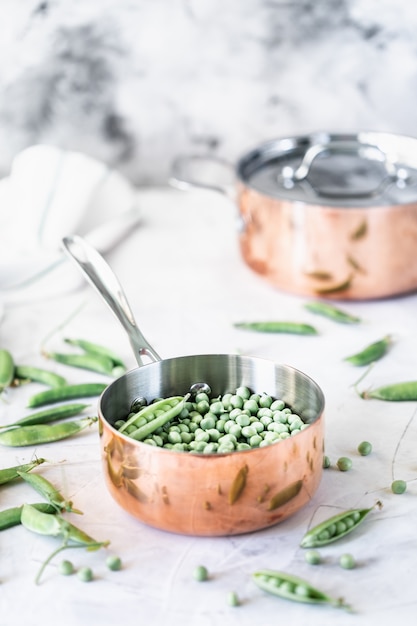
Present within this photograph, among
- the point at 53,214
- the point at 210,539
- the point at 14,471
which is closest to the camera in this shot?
the point at 210,539

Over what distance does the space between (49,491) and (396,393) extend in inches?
19.1

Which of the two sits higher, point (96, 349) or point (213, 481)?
point (213, 481)

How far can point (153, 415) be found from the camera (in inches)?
39.8

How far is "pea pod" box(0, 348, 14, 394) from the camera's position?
1264mm

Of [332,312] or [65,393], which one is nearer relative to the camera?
[65,393]

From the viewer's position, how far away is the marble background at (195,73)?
1.84 metres

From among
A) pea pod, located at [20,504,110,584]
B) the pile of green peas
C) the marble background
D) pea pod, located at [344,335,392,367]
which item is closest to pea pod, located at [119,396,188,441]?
the pile of green peas

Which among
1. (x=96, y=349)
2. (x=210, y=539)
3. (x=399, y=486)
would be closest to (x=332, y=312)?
(x=96, y=349)

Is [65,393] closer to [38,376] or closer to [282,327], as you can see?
[38,376]

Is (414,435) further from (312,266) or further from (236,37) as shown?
(236,37)

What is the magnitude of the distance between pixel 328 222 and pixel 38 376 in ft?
1.65

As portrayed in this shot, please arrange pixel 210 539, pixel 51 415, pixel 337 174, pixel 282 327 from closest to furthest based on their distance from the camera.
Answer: pixel 210 539 < pixel 51 415 < pixel 282 327 < pixel 337 174

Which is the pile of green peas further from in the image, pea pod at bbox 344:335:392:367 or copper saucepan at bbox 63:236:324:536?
pea pod at bbox 344:335:392:367

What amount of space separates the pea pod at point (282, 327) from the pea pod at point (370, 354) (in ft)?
0.31
